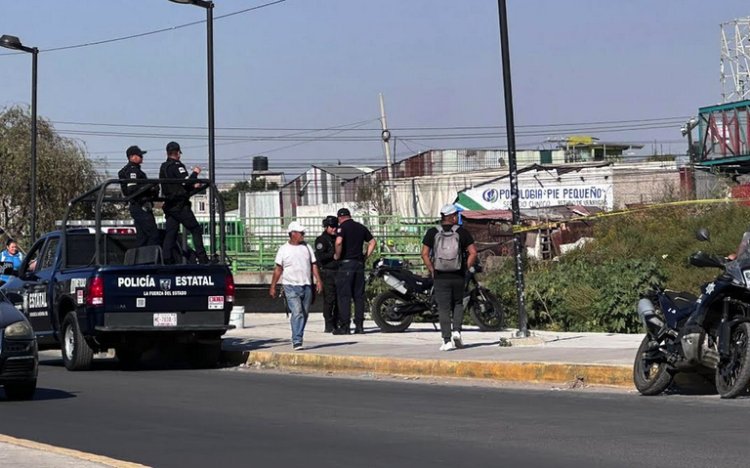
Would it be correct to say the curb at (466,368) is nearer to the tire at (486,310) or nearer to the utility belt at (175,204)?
the utility belt at (175,204)

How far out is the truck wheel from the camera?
1873cm

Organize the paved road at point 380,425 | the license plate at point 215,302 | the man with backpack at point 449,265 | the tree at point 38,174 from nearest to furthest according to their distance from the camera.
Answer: the paved road at point 380,425, the man with backpack at point 449,265, the license plate at point 215,302, the tree at point 38,174

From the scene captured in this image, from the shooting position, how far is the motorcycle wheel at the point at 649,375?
12281 mm

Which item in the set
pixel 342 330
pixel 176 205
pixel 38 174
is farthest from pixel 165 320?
pixel 38 174

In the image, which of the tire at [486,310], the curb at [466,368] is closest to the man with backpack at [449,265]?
the curb at [466,368]

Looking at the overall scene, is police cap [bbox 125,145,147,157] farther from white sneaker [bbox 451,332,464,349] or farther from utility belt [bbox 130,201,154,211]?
white sneaker [bbox 451,332,464,349]

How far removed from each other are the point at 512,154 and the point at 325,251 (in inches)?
179

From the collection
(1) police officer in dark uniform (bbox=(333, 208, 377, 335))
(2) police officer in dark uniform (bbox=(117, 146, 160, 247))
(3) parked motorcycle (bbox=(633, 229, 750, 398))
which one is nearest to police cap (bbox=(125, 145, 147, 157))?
(2) police officer in dark uniform (bbox=(117, 146, 160, 247))

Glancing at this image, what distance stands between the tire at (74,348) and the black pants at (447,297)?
475 cm

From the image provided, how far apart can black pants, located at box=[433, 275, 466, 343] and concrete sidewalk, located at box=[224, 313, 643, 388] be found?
338 millimetres

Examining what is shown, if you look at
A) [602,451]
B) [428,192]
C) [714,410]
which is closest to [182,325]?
[714,410]

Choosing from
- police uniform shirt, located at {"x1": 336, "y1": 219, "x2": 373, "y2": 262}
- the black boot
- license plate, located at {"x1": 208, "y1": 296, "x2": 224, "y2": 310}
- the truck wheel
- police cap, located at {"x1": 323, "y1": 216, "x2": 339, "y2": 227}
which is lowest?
the truck wheel

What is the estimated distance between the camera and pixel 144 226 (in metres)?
18.2

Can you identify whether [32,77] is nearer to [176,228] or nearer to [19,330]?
[176,228]
